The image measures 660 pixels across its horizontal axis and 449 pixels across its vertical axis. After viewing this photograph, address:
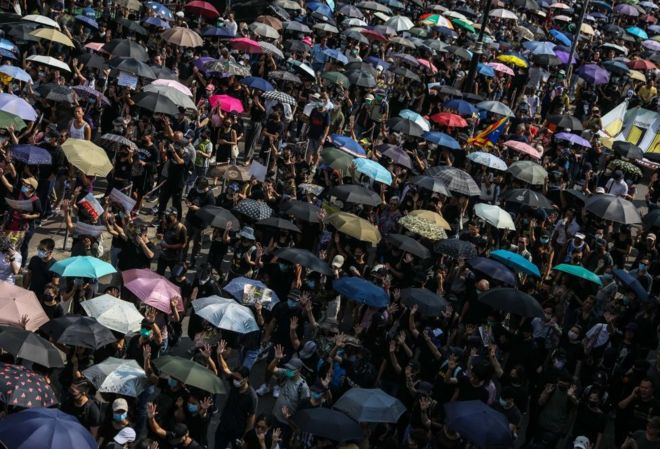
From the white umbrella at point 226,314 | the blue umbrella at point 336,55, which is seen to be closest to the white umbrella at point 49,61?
the blue umbrella at point 336,55

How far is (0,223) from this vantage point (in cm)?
Result: 1417

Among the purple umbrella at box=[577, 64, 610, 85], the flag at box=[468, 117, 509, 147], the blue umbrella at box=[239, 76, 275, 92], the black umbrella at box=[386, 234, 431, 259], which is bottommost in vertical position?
the purple umbrella at box=[577, 64, 610, 85]

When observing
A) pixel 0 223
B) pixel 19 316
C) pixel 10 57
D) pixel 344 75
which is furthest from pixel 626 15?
pixel 19 316

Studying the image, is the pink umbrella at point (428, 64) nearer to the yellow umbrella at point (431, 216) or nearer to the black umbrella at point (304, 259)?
the yellow umbrella at point (431, 216)

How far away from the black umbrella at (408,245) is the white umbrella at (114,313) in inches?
158

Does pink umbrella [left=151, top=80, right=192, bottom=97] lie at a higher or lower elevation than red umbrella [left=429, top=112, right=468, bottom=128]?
higher

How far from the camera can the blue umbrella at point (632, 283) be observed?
13750 millimetres

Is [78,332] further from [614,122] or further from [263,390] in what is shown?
[614,122]

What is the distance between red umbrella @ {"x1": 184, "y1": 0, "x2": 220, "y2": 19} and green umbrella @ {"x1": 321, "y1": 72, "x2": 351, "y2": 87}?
4.97m

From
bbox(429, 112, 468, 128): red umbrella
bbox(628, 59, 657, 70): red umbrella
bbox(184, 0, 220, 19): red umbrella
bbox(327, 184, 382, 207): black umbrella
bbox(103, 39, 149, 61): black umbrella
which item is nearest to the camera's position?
bbox(327, 184, 382, 207): black umbrella

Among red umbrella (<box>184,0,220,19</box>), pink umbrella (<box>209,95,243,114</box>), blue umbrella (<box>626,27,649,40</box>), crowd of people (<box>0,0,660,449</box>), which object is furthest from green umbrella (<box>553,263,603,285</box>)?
blue umbrella (<box>626,27,649,40</box>)

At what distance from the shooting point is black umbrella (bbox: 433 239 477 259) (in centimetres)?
1409

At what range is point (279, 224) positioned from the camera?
547 inches

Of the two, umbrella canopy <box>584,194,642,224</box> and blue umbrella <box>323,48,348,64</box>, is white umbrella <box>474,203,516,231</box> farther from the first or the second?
blue umbrella <box>323,48,348,64</box>
